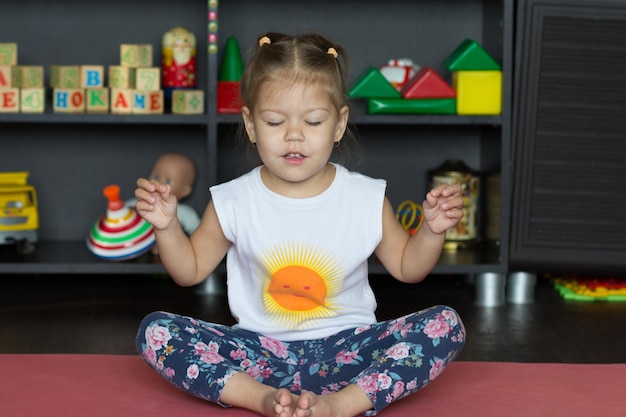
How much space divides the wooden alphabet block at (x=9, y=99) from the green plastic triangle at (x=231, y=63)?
465mm

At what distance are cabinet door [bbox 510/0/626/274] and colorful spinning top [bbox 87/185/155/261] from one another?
2.77 ft

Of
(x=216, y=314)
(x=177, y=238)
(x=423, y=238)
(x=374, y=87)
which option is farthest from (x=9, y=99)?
(x=423, y=238)

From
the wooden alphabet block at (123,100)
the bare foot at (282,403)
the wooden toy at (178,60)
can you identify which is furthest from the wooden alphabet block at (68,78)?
the bare foot at (282,403)

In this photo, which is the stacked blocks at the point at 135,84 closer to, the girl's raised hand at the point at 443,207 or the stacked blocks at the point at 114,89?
the stacked blocks at the point at 114,89

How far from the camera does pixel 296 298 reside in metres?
1.54

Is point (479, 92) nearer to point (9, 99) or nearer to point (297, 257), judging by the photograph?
point (297, 257)

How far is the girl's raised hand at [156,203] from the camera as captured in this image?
1.46 meters

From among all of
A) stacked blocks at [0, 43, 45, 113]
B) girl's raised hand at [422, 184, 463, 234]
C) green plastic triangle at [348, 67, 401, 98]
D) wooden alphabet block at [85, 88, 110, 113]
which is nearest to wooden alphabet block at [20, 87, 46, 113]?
stacked blocks at [0, 43, 45, 113]

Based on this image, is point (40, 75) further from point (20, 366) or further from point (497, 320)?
point (497, 320)

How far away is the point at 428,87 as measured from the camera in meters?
2.25

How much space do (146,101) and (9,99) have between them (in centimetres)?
30

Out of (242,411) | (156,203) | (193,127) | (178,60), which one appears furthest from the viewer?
(193,127)

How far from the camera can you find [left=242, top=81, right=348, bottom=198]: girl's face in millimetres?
1465

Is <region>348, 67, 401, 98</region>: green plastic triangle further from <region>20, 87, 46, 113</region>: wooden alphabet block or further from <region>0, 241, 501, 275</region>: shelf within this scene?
<region>20, 87, 46, 113</region>: wooden alphabet block
